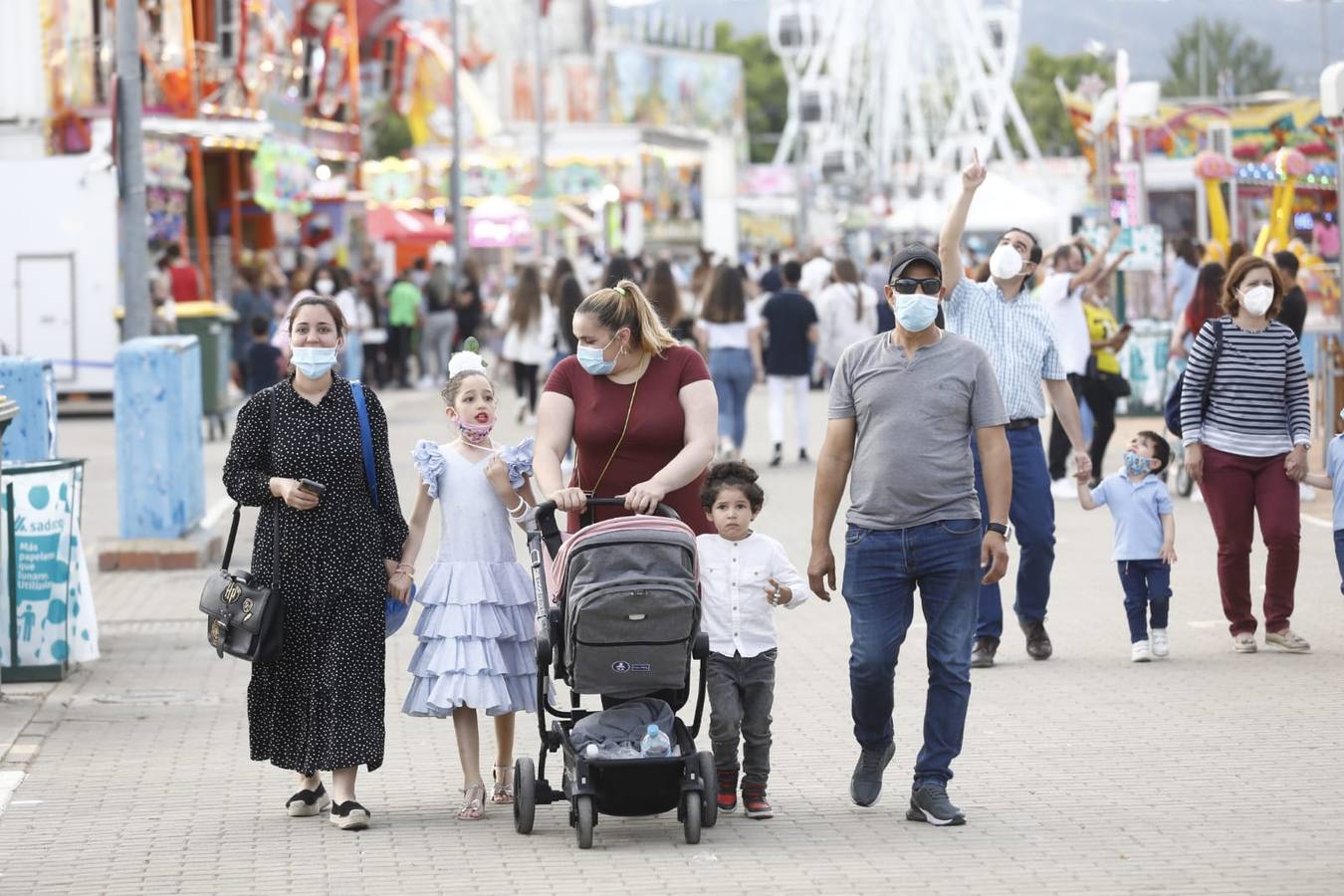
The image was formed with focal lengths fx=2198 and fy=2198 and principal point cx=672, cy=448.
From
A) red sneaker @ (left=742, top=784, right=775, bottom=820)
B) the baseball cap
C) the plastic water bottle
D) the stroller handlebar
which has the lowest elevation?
red sneaker @ (left=742, top=784, right=775, bottom=820)

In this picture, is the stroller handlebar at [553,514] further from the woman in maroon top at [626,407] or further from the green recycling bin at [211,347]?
the green recycling bin at [211,347]

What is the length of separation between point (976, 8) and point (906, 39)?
530 cm

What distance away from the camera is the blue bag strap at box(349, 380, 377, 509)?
22.6 ft

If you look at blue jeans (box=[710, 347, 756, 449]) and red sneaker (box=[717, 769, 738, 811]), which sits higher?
blue jeans (box=[710, 347, 756, 449])

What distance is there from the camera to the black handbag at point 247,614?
6.74 m

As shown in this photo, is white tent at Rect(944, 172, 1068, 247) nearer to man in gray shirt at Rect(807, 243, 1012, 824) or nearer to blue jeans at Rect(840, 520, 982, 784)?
man in gray shirt at Rect(807, 243, 1012, 824)

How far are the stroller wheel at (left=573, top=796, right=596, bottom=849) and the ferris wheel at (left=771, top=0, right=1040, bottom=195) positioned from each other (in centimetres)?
6451

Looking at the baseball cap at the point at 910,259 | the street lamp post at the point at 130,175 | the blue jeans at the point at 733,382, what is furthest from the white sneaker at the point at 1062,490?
the baseball cap at the point at 910,259

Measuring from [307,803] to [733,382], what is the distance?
12.2 metres

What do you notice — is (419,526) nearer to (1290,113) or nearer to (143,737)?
(143,737)

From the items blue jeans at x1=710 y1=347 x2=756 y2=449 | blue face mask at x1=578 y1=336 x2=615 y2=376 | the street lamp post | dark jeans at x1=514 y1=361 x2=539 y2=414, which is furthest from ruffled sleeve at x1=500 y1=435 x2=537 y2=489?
dark jeans at x1=514 y1=361 x2=539 y2=414

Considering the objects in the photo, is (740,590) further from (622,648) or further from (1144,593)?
(1144,593)

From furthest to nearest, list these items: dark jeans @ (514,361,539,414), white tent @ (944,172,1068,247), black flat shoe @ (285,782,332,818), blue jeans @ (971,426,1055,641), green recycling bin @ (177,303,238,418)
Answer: white tent @ (944,172,1068,247) < dark jeans @ (514,361,539,414) < green recycling bin @ (177,303,238,418) < blue jeans @ (971,426,1055,641) < black flat shoe @ (285,782,332,818)

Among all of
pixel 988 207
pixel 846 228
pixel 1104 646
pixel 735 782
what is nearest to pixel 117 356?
pixel 1104 646
